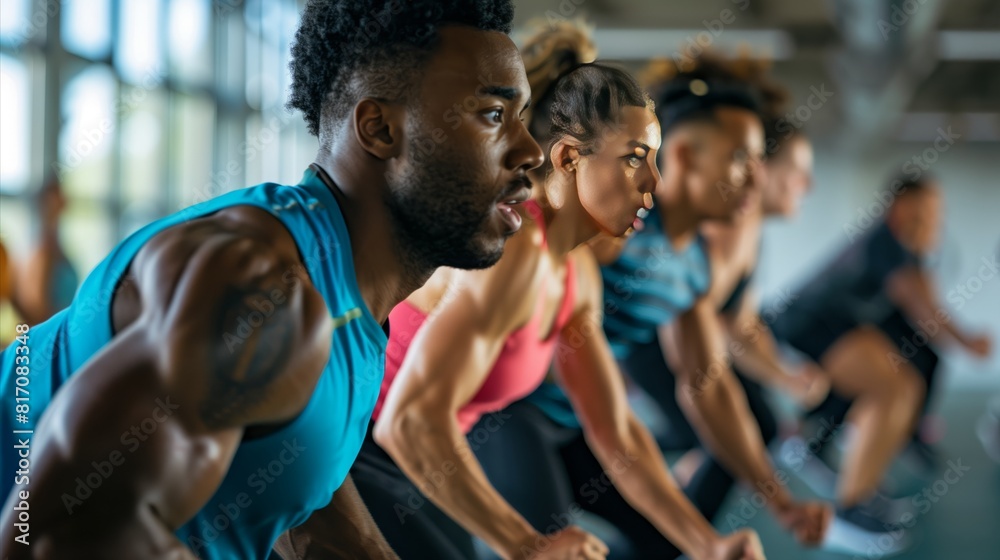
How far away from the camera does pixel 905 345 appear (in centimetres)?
381

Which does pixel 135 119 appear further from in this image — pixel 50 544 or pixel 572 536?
pixel 50 544

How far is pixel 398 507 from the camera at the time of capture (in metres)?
1.50

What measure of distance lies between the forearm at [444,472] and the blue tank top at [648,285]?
998 mm

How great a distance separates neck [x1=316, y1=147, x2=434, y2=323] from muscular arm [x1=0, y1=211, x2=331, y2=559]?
0.55 feet

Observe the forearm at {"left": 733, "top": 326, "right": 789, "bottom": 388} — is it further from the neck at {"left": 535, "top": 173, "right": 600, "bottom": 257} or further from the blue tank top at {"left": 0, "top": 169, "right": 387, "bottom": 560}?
the blue tank top at {"left": 0, "top": 169, "right": 387, "bottom": 560}

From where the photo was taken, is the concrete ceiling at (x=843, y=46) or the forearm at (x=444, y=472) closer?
the forearm at (x=444, y=472)

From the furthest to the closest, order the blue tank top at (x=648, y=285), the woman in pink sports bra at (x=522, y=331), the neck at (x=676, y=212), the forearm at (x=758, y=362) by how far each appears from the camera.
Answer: the forearm at (x=758, y=362)
the neck at (x=676, y=212)
the blue tank top at (x=648, y=285)
the woman in pink sports bra at (x=522, y=331)

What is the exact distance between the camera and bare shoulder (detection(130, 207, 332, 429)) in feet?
2.19

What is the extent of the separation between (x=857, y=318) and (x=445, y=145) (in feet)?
10.2

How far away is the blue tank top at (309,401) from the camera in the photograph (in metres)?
0.79

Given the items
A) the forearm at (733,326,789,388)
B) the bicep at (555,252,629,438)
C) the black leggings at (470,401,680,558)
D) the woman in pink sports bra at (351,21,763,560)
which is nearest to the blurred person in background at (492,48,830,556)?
the black leggings at (470,401,680,558)

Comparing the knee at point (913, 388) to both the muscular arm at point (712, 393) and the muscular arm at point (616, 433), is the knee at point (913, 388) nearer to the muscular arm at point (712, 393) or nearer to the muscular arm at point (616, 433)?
the muscular arm at point (712, 393)
